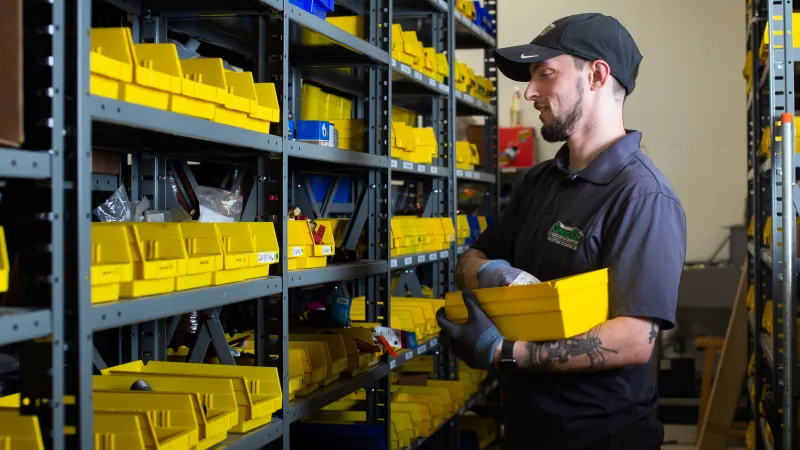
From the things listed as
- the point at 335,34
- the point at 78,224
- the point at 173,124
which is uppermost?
the point at 335,34

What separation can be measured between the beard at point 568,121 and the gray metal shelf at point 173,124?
0.88 meters

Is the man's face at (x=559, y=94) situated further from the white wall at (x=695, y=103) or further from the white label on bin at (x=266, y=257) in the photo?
the white wall at (x=695, y=103)

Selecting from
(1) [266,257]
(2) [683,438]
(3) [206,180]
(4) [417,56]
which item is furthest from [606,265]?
(2) [683,438]

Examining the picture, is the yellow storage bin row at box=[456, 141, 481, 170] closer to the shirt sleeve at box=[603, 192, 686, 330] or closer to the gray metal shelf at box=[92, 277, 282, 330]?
the gray metal shelf at box=[92, 277, 282, 330]

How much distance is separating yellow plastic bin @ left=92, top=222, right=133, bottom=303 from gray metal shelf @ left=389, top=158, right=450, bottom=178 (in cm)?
204

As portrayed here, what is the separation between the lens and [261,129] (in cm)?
281

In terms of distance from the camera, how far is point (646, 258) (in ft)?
7.82

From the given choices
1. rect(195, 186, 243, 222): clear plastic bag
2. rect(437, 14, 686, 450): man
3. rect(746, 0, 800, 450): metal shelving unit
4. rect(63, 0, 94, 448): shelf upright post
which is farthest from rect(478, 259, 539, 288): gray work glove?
rect(746, 0, 800, 450): metal shelving unit

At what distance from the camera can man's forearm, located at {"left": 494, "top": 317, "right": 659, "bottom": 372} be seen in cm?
238

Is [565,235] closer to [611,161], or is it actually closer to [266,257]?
[611,161]

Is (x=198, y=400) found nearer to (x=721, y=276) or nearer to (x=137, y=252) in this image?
(x=137, y=252)

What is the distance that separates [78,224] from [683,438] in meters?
6.10

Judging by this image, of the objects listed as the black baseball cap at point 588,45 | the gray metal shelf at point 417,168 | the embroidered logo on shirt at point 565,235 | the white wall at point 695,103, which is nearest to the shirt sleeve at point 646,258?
the embroidered logo on shirt at point 565,235

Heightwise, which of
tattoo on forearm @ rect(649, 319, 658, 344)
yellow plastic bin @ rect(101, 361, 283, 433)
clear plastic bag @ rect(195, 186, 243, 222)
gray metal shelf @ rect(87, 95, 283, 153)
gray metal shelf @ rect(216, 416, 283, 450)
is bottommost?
gray metal shelf @ rect(216, 416, 283, 450)
